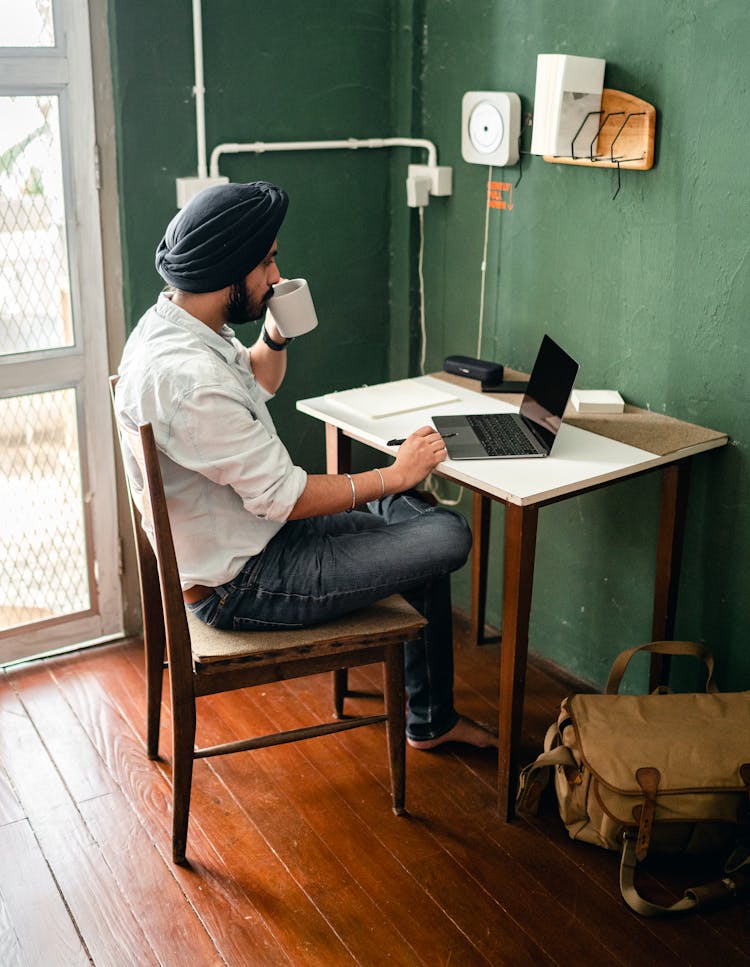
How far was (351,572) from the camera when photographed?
2.05 meters

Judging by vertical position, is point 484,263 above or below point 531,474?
above

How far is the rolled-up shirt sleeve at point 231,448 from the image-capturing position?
6.08 ft

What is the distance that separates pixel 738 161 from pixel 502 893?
1522 millimetres

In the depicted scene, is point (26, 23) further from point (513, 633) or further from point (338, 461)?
point (513, 633)

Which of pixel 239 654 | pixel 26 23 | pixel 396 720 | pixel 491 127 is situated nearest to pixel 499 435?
pixel 396 720

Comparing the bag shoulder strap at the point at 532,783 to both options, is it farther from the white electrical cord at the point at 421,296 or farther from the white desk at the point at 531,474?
the white electrical cord at the point at 421,296

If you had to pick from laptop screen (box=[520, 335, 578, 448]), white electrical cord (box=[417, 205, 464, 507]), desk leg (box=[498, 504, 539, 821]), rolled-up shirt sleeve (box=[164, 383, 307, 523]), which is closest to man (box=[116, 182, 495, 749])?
rolled-up shirt sleeve (box=[164, 383, 307, 523])

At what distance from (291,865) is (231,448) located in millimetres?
854

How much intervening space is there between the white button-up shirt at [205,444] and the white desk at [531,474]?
0.37 meters

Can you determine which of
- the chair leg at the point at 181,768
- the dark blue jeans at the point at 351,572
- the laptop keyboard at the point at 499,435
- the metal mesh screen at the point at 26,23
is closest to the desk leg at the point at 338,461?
the dark blue jeans at the point at 351,572

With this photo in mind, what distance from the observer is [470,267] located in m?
2.85

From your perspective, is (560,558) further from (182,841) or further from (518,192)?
(182,841)

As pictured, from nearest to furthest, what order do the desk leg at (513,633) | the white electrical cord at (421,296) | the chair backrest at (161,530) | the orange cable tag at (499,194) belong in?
the chair backrest at (161,530) → the desk leg at (513,633) → the orange cable tag at (499,194) → the white electrical cord at (421,296)

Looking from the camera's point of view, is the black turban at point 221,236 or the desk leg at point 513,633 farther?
the desk leg at point 513,633
